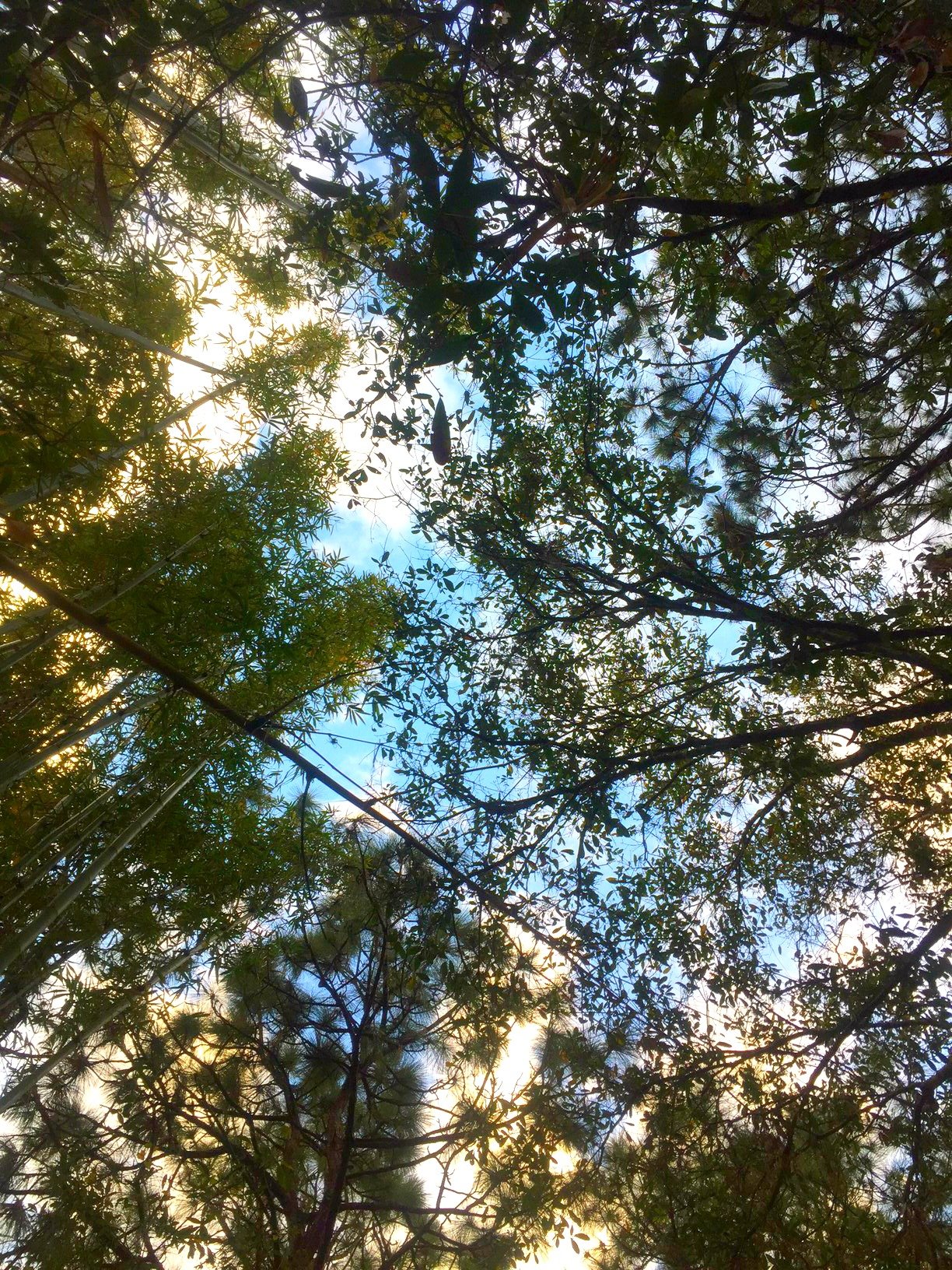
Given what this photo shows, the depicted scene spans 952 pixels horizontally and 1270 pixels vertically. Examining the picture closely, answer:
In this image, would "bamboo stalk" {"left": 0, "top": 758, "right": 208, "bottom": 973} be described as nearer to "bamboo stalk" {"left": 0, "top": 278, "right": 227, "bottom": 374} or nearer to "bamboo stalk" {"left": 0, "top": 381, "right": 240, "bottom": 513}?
"bamboo stalk" {"left": 0, "top": 381, "right": 240, "bottom": 513}

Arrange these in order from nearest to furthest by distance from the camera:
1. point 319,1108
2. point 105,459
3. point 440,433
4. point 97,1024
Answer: point 440,433 → point 105,459 → point 97,1024 → point 319,1108

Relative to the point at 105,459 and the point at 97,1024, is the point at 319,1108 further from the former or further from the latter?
the point at 105,459

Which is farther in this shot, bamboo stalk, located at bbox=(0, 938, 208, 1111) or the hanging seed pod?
bamboo stalk, located at bbox=(0, 938, 208, 1111)

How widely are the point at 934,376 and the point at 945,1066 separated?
3.06 meters

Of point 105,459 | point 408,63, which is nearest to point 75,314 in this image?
point 105,459

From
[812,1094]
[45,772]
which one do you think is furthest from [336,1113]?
[45,772]

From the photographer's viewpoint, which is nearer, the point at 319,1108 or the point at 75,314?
the point at 75,314

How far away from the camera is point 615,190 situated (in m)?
1.96

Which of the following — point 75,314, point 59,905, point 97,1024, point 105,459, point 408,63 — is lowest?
point 97,1024

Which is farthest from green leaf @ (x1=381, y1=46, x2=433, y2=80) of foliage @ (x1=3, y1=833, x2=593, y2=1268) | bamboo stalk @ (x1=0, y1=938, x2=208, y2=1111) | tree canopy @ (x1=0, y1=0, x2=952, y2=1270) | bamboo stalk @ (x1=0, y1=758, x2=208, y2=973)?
bamboo stalk @ (x1=0, y1=938, x2=208, y2=1111)

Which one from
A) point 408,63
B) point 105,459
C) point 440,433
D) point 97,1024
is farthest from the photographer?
Result: point 97,1024

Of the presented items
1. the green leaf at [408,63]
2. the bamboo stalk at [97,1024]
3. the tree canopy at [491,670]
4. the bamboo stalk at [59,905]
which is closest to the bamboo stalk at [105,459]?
the tree canopy at [491,670]

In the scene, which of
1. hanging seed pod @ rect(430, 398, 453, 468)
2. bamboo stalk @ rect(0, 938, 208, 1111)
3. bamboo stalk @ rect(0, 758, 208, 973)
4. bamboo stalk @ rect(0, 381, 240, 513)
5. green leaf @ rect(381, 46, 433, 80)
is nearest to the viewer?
green leaf @ rect(381, 46, 433, 80)

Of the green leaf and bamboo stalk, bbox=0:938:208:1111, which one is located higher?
the green leaf
